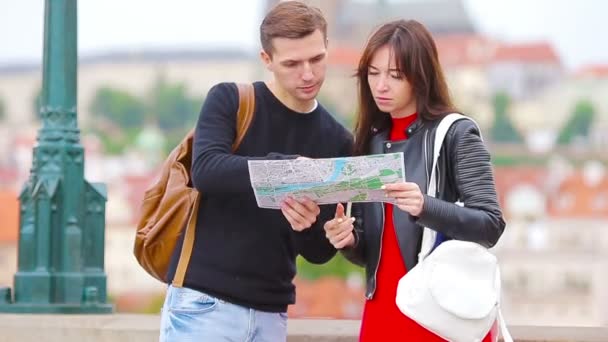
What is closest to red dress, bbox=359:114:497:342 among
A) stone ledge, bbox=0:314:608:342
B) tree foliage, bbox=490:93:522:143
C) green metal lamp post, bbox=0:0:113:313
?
stone ledge, bbox=0:314:608:342

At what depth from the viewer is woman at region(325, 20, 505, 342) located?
9.06ft

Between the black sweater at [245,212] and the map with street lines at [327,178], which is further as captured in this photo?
the black sweater at [245,212]

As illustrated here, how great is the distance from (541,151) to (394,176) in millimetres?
95846

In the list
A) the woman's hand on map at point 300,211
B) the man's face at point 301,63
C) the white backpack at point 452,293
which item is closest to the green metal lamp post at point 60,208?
the man's face at point 301,63

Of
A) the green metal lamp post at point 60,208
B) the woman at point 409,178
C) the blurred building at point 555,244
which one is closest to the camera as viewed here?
the woman at point 409,178

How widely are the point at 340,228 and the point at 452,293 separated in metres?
0.25

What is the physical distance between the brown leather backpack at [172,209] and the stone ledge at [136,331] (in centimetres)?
69

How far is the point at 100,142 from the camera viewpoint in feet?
317

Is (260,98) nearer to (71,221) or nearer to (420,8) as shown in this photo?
(71,221)

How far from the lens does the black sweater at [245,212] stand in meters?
2.89

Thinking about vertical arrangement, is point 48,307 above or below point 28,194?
below

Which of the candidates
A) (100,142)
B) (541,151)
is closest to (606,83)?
(541,151)

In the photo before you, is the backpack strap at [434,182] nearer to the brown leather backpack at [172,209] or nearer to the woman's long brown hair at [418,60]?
the woman's long brown hair at [418,60]

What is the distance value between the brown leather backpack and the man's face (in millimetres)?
84
